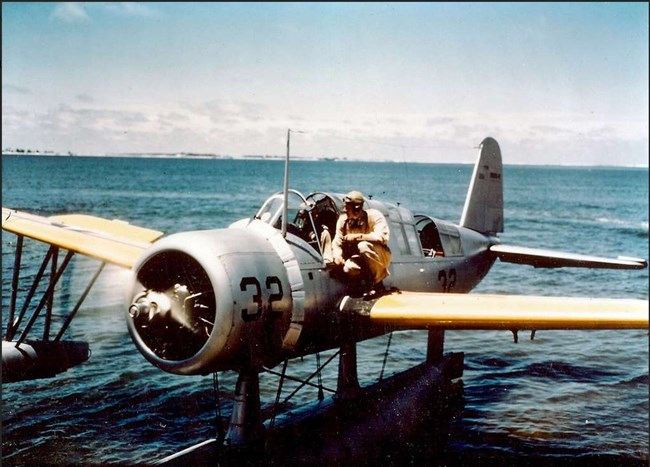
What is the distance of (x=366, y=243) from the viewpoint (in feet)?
26.0

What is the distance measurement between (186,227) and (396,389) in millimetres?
31202

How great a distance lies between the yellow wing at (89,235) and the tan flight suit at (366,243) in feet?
10.4

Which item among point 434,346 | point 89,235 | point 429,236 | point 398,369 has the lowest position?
point 398,369

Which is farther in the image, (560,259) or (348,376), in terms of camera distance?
(560,259)

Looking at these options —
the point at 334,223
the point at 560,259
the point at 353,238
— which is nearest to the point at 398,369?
the point at 560,259

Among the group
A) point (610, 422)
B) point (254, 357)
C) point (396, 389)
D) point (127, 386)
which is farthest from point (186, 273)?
point (610, 422)

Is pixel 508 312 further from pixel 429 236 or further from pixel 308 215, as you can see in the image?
pixel 429 236

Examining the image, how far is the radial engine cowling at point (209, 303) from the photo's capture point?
6.30 m

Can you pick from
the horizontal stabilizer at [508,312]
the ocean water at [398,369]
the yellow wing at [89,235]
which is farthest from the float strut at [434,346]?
the yellow wing at [89,235]

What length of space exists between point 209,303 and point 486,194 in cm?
963

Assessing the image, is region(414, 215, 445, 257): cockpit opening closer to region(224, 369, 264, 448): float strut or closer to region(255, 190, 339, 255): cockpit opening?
region(255, 190, 339, 255): cockpit opening

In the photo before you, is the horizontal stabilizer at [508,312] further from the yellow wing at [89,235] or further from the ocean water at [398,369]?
the yellow wing at [89,235]

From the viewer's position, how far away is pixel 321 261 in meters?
7.67

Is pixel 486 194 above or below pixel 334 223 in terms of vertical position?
above
